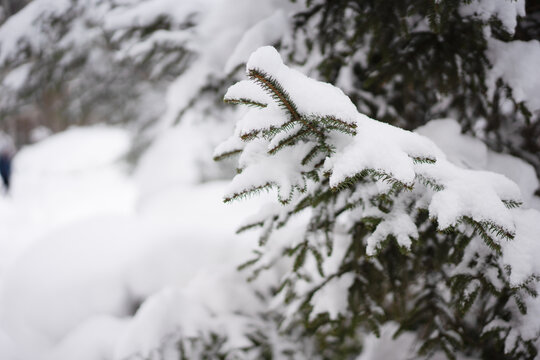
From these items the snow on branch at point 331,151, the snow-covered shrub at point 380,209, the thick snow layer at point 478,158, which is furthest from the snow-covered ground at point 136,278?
the snow on branch at point 331,151

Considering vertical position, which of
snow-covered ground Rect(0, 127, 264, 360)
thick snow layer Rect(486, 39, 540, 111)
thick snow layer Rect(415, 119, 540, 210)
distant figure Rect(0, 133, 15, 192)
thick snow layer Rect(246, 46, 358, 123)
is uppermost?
thick snow layer Rect(246, 46, 358, 123)

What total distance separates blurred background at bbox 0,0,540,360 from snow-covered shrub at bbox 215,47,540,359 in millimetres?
501

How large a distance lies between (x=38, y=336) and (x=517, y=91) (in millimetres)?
3513

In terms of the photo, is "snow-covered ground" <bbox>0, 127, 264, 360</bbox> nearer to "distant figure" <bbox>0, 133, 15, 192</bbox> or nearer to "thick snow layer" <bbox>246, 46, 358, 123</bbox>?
"thick snow layer" <bbox>246, 46, 358, 123</bbox>

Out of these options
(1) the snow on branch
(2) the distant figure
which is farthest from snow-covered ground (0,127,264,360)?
(2) the distant figure

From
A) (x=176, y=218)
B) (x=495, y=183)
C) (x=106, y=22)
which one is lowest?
(x=176, y=218)

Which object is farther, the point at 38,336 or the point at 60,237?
the point at 60,237

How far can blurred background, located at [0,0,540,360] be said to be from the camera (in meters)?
1.71

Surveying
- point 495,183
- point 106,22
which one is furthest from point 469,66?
point 106,22

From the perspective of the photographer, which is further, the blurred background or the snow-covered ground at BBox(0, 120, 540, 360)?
the snow-covered ground at BBox(0, 120, 540, 360)

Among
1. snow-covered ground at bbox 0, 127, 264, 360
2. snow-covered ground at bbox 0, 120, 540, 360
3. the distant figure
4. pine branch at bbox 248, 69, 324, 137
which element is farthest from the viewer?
the distant figure

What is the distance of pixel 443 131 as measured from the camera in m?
1.73

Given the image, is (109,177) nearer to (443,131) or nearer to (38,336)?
(38,336)

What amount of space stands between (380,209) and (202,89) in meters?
1.62
